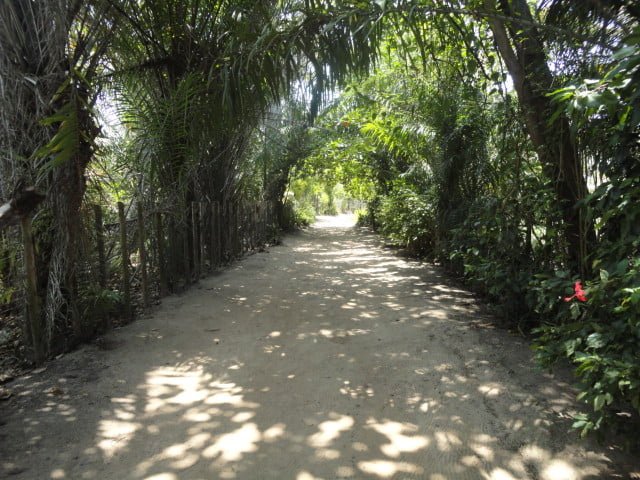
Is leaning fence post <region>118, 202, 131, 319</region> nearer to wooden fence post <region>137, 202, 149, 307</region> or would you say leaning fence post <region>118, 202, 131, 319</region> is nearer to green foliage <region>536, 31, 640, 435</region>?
wooden fence post <region>137, 202, 149, 307</region>

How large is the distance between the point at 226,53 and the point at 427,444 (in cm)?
436

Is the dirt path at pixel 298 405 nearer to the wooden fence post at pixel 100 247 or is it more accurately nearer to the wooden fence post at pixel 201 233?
the wooden fence post at pixel 100 247

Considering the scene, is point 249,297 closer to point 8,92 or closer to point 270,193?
point 8,92

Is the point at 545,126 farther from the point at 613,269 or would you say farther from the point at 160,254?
the point at 160,254

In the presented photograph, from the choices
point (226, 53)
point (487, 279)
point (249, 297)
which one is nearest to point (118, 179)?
point (226, 53)

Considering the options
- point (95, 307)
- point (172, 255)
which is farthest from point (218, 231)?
point (95, 307)

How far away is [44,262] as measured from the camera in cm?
394

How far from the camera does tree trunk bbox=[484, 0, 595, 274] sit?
3.53 meters

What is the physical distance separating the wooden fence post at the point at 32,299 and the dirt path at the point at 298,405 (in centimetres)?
19

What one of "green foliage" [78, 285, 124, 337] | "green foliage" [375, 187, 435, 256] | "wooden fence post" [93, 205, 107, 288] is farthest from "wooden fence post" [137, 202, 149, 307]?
"green foliage" [375, 187, 435, 256]

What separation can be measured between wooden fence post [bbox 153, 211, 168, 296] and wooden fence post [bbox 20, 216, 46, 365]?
202 centimetres

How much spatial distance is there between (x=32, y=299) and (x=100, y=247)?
100 centimetres

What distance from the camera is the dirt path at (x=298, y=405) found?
7.77 feet

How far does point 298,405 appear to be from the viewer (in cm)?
305
